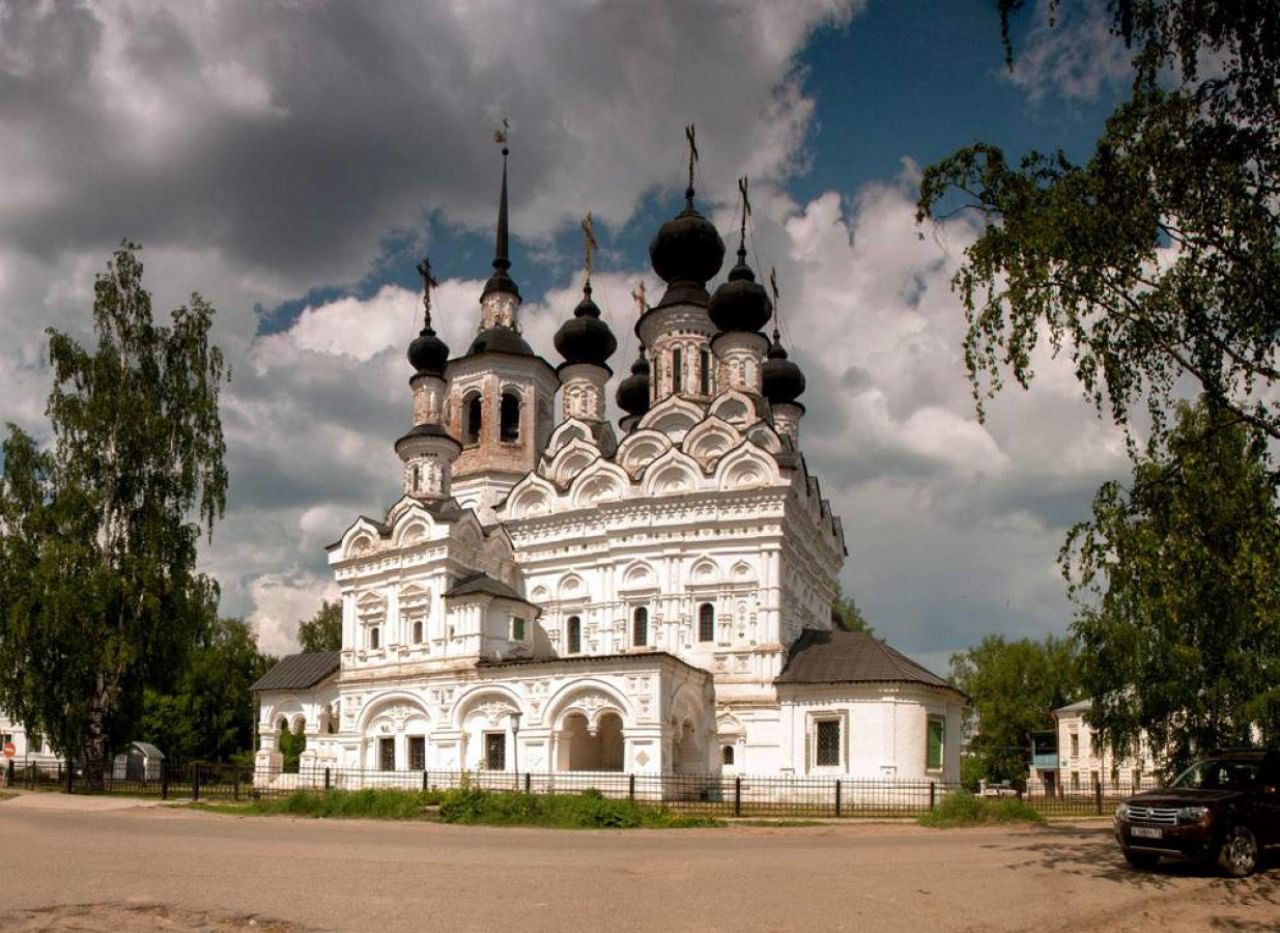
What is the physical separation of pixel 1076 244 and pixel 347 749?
26574 mm

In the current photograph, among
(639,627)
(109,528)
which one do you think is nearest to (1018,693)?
(639,627)

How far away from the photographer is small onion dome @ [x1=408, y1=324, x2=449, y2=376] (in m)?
40.0

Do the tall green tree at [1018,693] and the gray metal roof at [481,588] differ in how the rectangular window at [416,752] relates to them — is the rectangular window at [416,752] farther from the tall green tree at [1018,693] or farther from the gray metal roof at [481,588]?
the tall green tree at [1018,693]

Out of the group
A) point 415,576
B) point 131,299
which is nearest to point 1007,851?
point 415,576

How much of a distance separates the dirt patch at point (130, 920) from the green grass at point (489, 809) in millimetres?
10021

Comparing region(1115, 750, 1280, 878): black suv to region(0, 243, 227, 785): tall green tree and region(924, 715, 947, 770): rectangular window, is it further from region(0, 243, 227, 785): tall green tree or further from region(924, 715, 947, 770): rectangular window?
region(0, 243, 227, 785): tall green tree

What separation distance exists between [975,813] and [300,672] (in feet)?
78.3

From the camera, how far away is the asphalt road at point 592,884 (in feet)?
30.3

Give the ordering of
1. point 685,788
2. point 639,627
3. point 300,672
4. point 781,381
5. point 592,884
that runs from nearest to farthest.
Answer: point 592,884
point 685,788
point 639,627
point 300,672
point 781,381

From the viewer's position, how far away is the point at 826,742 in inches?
1146

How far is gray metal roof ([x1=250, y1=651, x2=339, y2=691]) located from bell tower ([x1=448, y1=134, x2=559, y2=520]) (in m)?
7.11

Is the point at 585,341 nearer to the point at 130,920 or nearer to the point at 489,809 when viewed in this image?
the point at 489,809

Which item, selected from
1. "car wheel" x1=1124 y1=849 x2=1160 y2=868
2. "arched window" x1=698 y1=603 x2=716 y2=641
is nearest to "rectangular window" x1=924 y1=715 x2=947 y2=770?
"arched window" x1=698 y1=603 x2=716 y2=641

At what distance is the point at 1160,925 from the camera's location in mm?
9617
